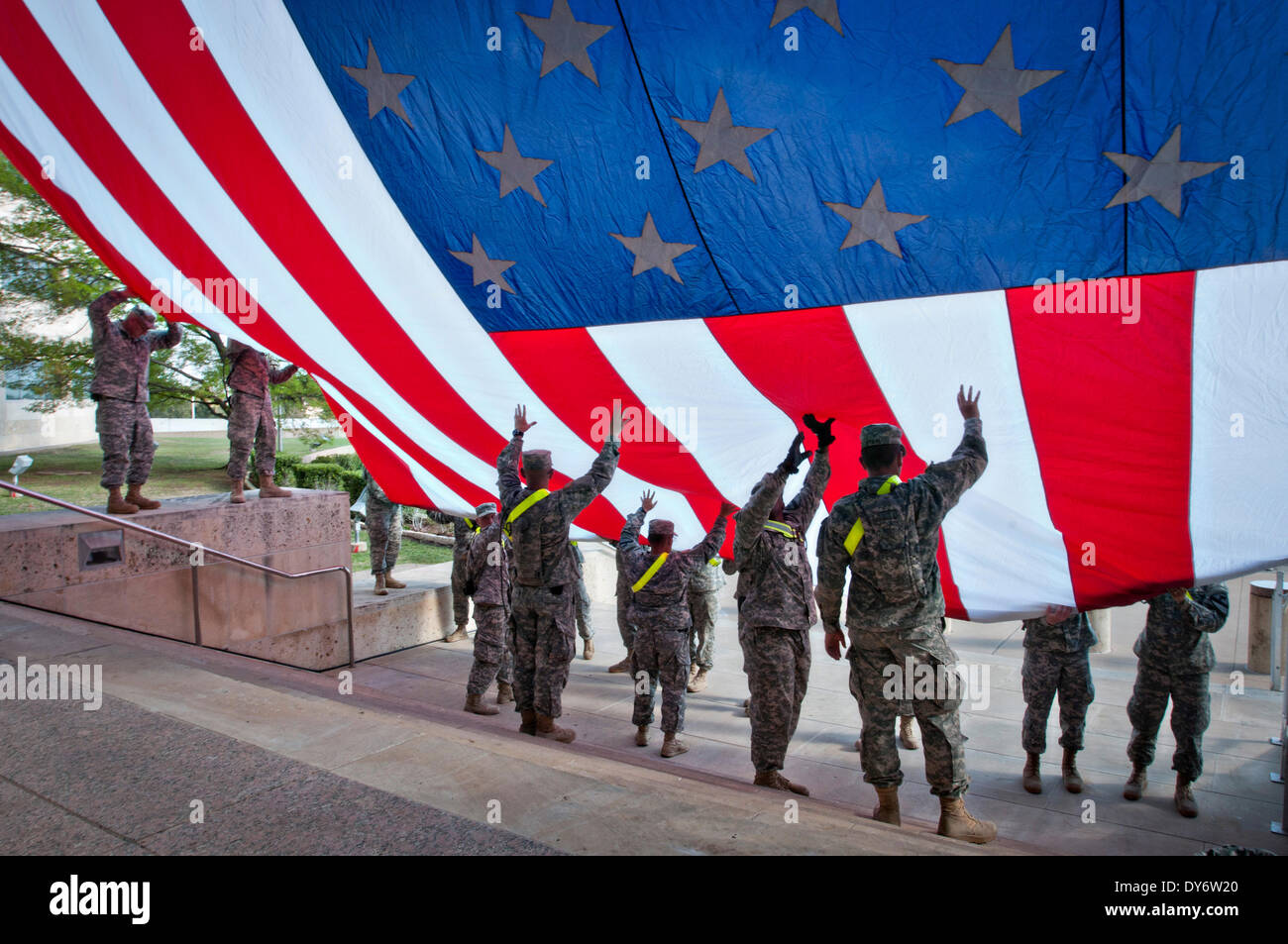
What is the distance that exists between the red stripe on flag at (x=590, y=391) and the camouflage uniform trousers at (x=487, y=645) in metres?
1.82

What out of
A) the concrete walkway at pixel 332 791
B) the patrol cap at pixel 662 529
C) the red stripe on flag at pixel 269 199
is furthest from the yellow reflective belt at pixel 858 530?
the red stripe on flag at pixel 269 199

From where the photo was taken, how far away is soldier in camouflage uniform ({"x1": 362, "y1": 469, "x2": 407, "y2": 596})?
7.99 metres

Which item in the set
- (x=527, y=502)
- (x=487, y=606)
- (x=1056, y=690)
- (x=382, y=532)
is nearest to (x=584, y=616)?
(x=487, y=606)

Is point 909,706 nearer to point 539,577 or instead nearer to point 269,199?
point 539,577

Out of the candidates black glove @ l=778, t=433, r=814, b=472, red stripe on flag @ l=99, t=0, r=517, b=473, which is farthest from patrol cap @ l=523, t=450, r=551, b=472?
black glove @ l=778, t=433, r=814, b=472

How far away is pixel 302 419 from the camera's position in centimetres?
1505

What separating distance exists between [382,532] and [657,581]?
4.04 m

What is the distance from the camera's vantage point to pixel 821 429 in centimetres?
368

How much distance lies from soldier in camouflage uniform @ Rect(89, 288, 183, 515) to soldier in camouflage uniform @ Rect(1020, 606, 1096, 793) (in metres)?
5.93

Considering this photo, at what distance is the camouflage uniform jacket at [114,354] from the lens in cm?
555

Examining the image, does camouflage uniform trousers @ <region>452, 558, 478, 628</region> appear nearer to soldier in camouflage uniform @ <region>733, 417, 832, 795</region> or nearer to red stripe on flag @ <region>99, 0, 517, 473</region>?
red stripe on flag @ <region>99, 0, 517, 473</region>

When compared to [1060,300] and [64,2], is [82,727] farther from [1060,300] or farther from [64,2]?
[1060,300]
